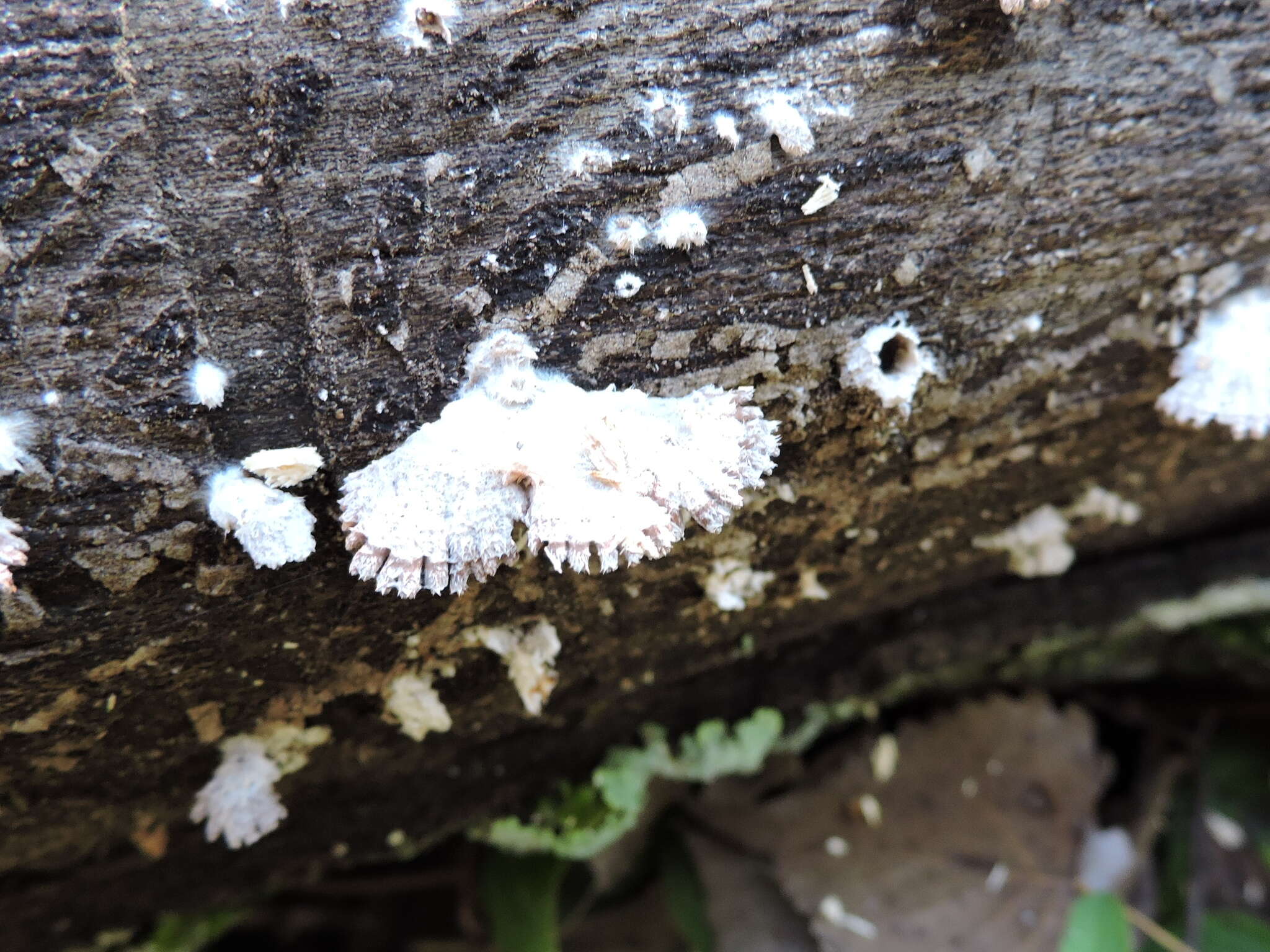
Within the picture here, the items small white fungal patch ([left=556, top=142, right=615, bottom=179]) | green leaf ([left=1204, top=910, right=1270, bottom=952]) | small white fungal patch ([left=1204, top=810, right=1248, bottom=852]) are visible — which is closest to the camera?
small white fungal patch ([left=556, top=142, right=615, bottom=179])

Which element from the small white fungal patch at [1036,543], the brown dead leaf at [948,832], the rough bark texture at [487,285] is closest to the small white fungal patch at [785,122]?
the rough bark texture at [487,285]

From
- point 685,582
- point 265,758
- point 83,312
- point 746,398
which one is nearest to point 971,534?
point 685,582

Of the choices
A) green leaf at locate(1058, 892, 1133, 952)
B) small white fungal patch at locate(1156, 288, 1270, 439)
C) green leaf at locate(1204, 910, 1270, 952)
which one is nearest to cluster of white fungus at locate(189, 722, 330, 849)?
small white fungal patch at locate(1156, 288, 1270, 439)

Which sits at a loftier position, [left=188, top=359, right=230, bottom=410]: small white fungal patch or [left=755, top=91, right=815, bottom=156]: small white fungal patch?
[left=755, top=91, right=815, bottom=156]: small white fungal patch

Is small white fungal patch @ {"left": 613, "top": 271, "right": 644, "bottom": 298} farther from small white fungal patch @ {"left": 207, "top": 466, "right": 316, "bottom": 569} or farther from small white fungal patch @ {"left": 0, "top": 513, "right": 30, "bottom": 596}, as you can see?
small white fungal patch @ {"left": 0, "top": 513, "right": 30, "bottom": 596}

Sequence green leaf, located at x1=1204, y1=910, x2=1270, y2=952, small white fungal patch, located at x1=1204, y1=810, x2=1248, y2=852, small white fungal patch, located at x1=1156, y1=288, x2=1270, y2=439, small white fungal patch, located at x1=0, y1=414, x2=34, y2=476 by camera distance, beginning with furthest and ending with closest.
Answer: small white fungal patch, located at x1=1204, y1=810, x2=1248, y2=852 → green leaf, located at x1=1204, y1=910, x2=1270, y2=952 → small white fungal patch, located at x1=1156, y1=288, x2=1270, y2=439 → small white fungal patch, located at x1=0, y1=414, x2=34, y2=476

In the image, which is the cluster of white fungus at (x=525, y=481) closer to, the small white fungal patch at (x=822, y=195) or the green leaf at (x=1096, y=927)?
the small white fungal patch at (x=822, y=195)

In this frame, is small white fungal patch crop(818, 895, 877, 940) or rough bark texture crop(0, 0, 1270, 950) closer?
rough bark texture crop(0, 0, 1270, 950)
